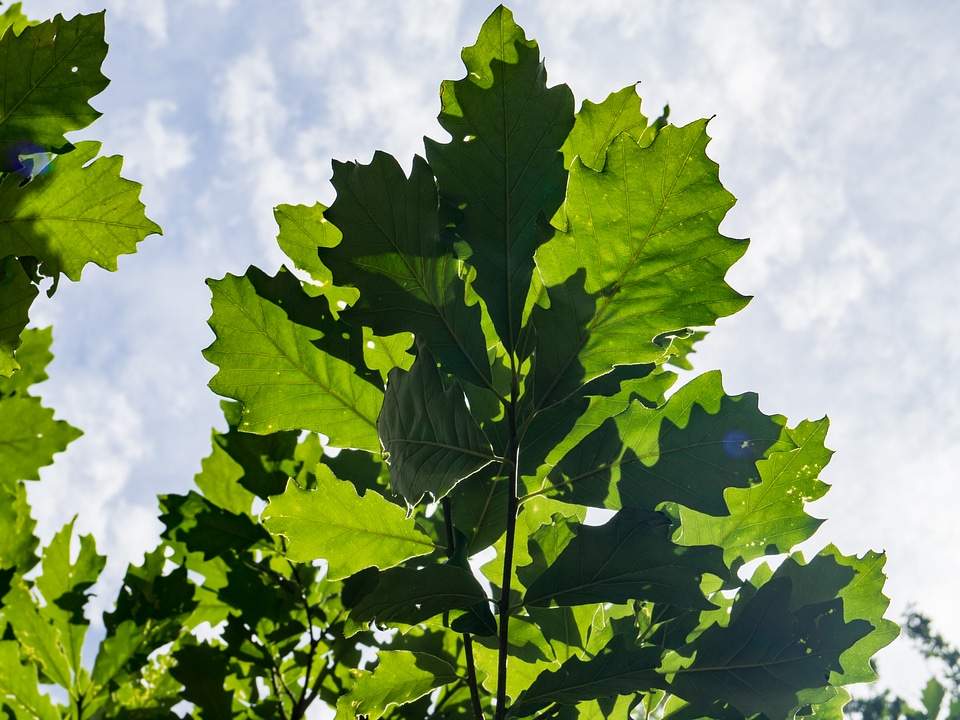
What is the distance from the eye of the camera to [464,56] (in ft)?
4.50

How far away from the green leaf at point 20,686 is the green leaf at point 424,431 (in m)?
2.07

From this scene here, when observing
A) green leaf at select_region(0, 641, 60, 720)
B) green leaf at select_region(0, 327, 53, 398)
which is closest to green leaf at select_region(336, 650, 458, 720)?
green leaf at select_region(0, 641, 60, 720)

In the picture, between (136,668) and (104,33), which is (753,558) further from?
(136,668)

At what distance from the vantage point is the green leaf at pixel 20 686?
254 centimetres

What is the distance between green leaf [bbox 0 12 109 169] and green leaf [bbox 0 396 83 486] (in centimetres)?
125

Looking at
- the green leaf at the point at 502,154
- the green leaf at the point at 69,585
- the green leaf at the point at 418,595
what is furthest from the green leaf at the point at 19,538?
the green leaf at the point at 502,154

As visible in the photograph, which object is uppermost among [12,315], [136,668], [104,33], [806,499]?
[104,33]

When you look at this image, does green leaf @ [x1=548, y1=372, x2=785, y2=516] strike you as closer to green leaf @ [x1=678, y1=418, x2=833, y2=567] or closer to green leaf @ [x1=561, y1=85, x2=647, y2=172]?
green leaf @ [x1=678, y1=418, x2=833, y2=567]

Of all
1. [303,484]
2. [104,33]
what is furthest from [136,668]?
[104,33]

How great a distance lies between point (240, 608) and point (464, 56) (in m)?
1.94

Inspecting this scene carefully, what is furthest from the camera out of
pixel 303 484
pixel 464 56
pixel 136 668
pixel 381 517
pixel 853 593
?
pixel 136 668

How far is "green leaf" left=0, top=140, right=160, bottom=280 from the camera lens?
5.64 feet

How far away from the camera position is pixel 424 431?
4.23 feet

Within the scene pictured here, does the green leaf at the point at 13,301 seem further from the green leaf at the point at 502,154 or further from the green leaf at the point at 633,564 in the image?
the green leaf at the point at 633,564
